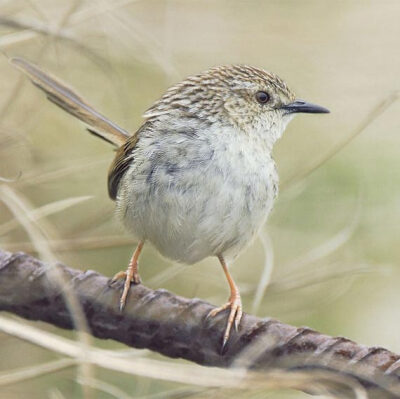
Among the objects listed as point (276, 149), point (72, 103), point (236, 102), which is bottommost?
point (72, 103)

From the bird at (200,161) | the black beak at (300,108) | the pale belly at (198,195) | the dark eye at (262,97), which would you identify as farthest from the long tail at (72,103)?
the black beak at (300,108)

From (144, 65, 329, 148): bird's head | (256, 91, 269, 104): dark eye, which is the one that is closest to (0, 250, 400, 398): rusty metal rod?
(144, 65, 329, 148): bird's head

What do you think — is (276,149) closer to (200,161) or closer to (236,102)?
(236,102)

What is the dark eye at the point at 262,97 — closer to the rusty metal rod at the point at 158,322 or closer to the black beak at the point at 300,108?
the black beak at the point at 300,108

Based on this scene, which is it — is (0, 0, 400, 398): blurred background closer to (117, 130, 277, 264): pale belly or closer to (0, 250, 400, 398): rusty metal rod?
(117, 130, 277, 264): pale belly

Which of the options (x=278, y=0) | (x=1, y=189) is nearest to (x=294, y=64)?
(x=278, y=0)

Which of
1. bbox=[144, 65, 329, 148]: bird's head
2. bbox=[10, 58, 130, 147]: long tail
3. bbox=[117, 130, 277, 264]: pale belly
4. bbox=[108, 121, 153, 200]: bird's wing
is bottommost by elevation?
bbox=[117, 130, 277, 264]: pale belly

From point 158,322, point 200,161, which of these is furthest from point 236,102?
point 158,322
